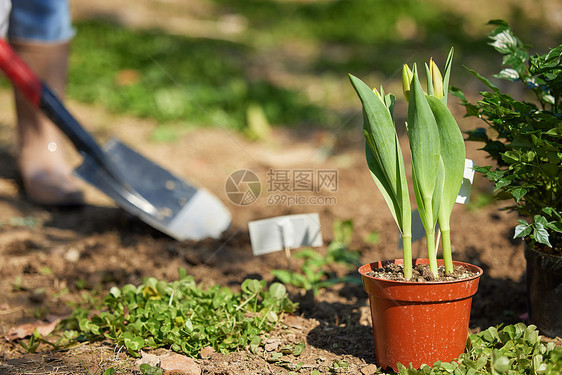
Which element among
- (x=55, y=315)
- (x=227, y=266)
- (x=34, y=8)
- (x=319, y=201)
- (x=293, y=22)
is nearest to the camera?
(x=55, y=315)

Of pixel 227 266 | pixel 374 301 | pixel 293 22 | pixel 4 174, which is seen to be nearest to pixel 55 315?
pixel 227 266

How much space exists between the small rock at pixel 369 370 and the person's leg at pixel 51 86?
2.11m

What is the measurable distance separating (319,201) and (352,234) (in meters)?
0.47

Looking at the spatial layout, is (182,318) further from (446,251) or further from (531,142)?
(531,142)

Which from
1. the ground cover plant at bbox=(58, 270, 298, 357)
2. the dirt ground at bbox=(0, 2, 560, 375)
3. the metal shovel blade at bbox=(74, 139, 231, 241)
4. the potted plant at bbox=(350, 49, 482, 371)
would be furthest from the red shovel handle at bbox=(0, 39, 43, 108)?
the potted plant at bbox=(350, 49, 482, 371)

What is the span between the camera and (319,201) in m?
3.09

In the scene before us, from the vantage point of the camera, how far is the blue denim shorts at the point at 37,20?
2.90m

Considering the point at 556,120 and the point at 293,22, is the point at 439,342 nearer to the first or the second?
the point at 556,120

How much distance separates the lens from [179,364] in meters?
1.45

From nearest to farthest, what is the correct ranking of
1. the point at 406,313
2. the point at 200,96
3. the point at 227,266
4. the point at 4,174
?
the point at 406,313
the point at 227,266
the point at 4,174
the point at 200,96

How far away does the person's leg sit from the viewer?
116 inches

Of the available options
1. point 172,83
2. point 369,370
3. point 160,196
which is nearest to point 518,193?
point 369,370

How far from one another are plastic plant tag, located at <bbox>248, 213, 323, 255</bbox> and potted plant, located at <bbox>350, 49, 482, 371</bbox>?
1.48 ft

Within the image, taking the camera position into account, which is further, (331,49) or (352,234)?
(331,49)
